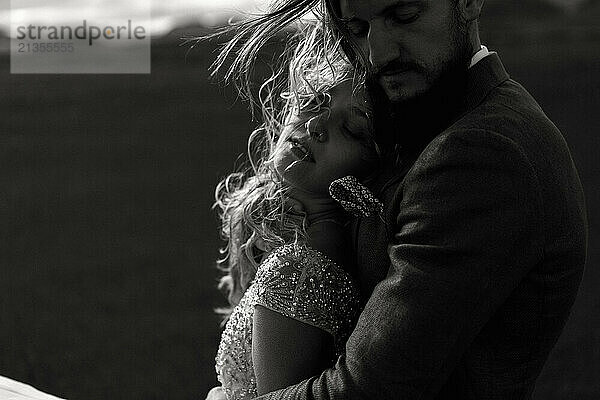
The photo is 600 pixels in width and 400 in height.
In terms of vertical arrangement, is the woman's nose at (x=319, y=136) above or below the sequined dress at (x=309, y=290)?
above

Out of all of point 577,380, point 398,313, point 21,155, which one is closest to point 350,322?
point 398,313

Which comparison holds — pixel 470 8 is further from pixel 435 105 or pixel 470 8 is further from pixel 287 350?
pixel 287 350

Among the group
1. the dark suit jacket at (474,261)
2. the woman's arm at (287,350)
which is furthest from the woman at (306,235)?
the dark suit jacket at (474,261)

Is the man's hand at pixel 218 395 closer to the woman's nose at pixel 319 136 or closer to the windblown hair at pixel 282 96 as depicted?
the windblown hair at pixel 282 96

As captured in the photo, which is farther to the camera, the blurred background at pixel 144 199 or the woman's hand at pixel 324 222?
the blurred background at pixel 144 199

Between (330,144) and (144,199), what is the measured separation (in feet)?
6.37

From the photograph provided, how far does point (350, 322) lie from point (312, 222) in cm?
14

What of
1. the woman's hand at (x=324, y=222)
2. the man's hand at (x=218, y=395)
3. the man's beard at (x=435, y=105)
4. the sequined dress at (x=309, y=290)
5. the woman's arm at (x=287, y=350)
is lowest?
the man's hand at (x=218, y=395)

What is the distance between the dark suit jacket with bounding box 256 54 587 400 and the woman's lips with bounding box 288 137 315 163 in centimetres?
22

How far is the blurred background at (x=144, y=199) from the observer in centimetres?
276

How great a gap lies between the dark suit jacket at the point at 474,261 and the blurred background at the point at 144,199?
6.07 feet

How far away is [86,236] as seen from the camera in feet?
9.63

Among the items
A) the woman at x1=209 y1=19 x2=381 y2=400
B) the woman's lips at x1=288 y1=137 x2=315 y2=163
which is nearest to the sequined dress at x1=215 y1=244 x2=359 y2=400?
the woman at x1=209 y1=19 x2=381 y2=400

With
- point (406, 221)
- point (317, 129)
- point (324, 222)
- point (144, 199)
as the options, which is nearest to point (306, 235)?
point (324, 222)
